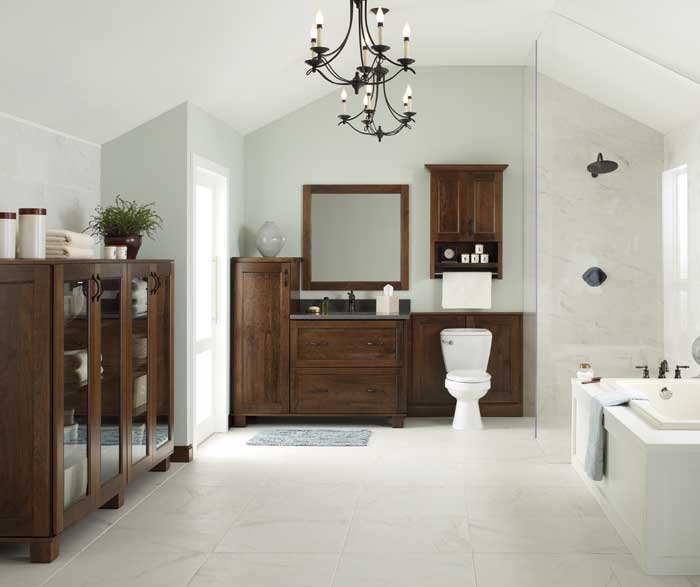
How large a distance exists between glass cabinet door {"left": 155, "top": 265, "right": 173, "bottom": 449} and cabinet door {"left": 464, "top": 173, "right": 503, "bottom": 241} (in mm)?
2645

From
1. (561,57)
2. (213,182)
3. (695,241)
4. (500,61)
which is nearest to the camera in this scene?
(695,241)

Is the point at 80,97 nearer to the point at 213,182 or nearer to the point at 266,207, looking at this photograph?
the point at 213,182

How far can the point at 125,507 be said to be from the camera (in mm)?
4160

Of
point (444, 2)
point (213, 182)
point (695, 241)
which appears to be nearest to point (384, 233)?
point (213, 182)

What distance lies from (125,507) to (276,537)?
93cm

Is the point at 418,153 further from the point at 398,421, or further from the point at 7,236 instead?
the point at 7,236

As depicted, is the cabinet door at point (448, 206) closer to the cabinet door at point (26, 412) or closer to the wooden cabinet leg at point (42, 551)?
the cabinet door at point (26, 412)

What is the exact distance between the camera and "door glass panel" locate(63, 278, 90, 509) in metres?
3.47

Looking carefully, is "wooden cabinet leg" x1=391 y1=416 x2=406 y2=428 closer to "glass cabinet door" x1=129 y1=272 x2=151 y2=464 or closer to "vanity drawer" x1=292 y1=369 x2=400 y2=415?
"vanity drawer" x1=292 y1=369 x2=400 y2=415

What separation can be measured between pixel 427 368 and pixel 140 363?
277cm

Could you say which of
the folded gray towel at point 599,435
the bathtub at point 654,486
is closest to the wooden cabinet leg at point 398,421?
the folded gray towel at point 599,435

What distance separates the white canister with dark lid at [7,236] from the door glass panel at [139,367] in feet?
2.58

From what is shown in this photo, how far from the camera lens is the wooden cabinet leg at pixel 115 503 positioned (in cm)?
413

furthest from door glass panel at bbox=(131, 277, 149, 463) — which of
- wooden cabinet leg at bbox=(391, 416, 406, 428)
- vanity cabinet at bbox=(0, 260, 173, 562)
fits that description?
wooden cabinet leg at bbox=(391, 416, 406, 428)
